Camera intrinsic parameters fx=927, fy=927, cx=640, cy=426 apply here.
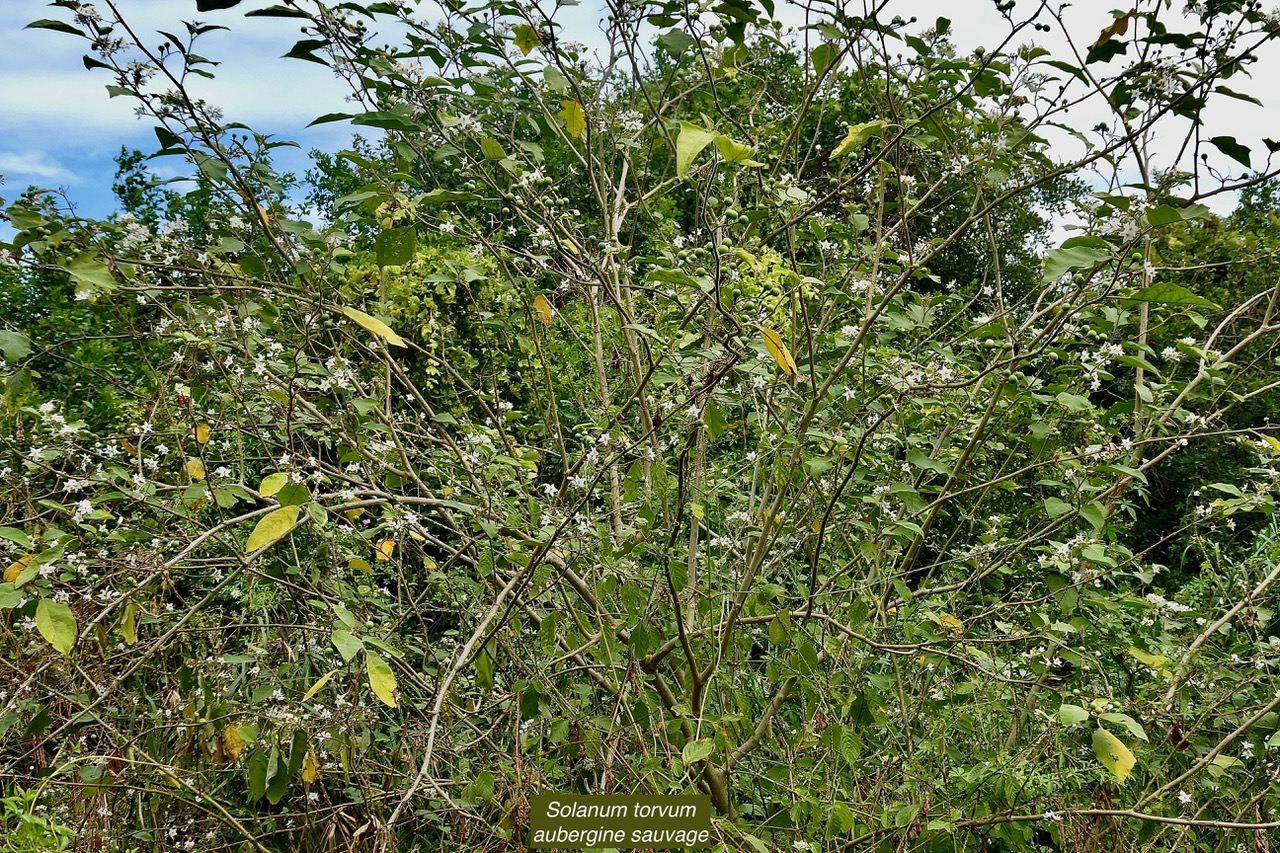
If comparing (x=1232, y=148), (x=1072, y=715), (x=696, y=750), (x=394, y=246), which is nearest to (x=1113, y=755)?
(x=1072, y=715)

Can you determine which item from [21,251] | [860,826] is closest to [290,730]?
[21,251]

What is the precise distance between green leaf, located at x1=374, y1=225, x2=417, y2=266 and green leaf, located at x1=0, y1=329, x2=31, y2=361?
581 mm

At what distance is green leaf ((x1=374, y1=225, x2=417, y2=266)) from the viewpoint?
4.72 feet

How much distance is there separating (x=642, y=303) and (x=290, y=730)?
2.17m

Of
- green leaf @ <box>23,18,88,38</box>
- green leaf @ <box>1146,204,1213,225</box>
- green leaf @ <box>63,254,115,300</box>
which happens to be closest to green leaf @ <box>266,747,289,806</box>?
green leaf @ <box>63,254,115,300</box>

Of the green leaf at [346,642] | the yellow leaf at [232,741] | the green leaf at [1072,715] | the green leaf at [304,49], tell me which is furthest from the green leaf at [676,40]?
the yellow leaf at [232,741]

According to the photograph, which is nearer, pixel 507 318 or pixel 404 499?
pixel 404 499

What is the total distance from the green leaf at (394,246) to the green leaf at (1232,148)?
4.28 feet

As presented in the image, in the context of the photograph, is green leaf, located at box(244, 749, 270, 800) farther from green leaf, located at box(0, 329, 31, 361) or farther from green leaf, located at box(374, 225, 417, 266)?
green leaf, located at box(374, 225, 417, 266)

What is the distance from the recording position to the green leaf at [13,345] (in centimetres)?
144

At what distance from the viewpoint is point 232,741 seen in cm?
219

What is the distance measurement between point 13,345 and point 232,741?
44.8 inches

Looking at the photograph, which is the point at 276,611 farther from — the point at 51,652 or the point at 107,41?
the point at 107,41

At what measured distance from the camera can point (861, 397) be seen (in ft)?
7.35
